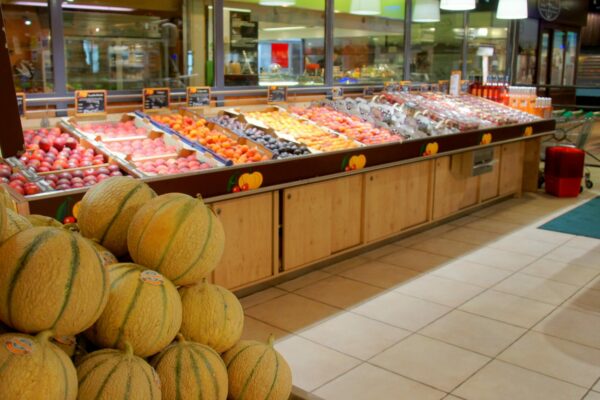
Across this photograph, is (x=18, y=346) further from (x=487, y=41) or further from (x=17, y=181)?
(x=487, y=41)

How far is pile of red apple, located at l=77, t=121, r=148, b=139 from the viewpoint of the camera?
4.59 metres

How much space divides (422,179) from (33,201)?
3.99m

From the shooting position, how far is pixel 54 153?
4043mm

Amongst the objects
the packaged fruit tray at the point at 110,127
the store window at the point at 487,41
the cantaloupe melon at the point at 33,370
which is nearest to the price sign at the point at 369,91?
the store window at the point at 487,41

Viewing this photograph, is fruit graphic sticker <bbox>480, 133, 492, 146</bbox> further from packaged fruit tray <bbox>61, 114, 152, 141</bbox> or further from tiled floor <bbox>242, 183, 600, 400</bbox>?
packaged fruit tray <bbox>61, 114, 152, 141</bbox>

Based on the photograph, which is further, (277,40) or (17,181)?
(277,40)

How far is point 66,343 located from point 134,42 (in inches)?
283

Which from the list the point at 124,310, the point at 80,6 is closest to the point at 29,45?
the point at 80,6

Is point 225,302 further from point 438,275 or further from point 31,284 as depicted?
point 438,275

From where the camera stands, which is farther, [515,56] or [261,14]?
[515,56]

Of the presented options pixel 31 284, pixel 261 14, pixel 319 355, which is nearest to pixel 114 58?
pixel 261 14

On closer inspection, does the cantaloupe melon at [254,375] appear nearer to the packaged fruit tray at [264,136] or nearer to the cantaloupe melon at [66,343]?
the cantaloupe melon at [66,343]

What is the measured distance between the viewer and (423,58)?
8.26 m

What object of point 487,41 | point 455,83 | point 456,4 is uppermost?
point 456,4
